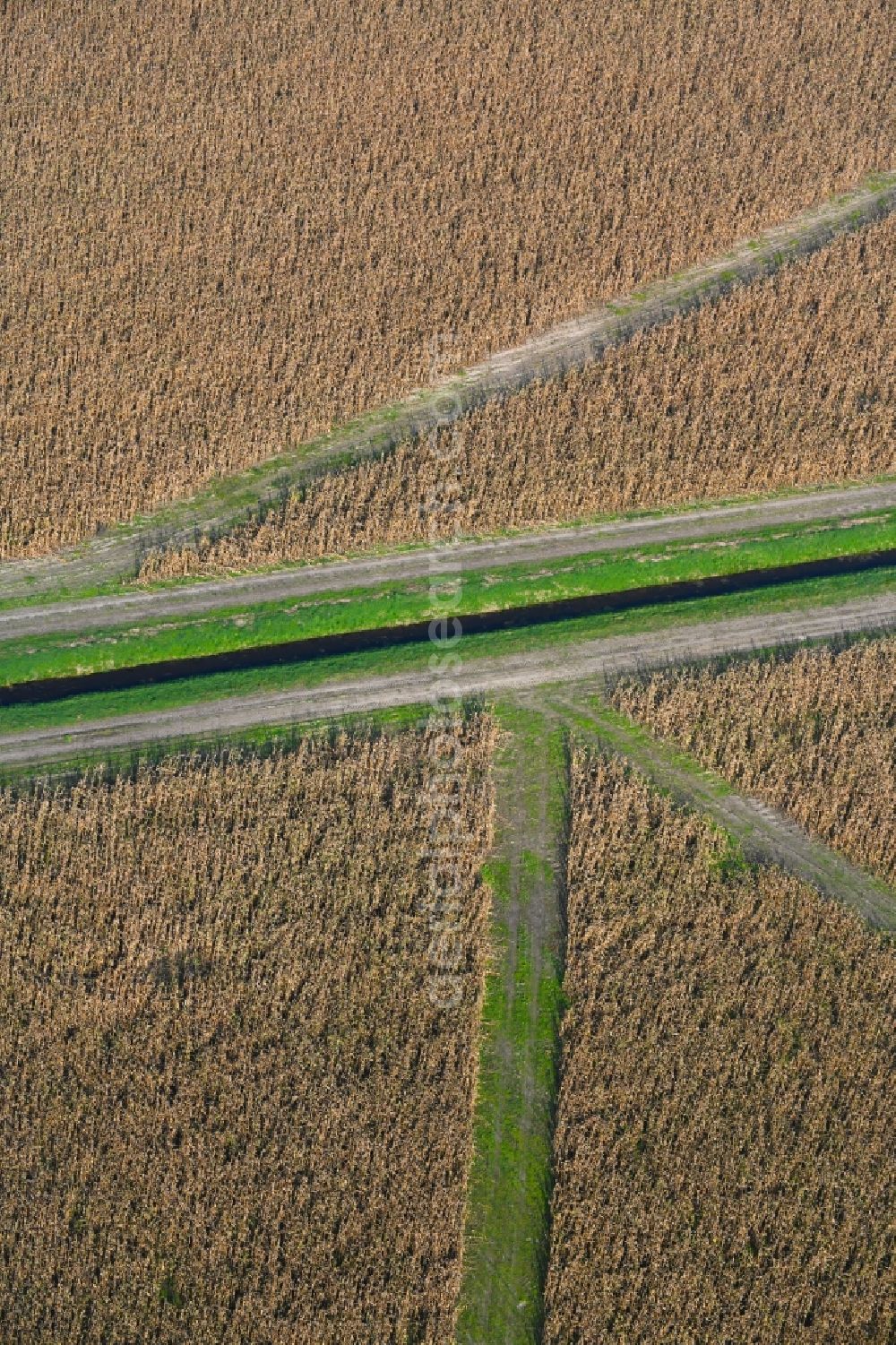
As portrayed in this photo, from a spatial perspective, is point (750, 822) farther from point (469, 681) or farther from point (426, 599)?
point (426, 599)

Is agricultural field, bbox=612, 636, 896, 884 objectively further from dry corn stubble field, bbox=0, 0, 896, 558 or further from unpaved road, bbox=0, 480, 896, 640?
dry corn stubble field, bbox=0, 0, 896, 558

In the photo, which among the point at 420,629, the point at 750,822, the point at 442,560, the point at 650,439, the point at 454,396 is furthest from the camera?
the point at 454,396

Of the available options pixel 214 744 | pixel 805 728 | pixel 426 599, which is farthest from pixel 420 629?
pixel 805 728

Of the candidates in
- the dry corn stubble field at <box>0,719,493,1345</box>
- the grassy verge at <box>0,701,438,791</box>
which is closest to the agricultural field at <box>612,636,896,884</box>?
the dry corn stubble field at <box>0,719,493,1345</box>

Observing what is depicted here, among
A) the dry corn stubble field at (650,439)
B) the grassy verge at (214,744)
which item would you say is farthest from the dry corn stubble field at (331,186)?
the grassy verge at (214,744)

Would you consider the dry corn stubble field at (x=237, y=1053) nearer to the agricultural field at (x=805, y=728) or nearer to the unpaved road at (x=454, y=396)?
the agricultural field at (x=805, y=728)
